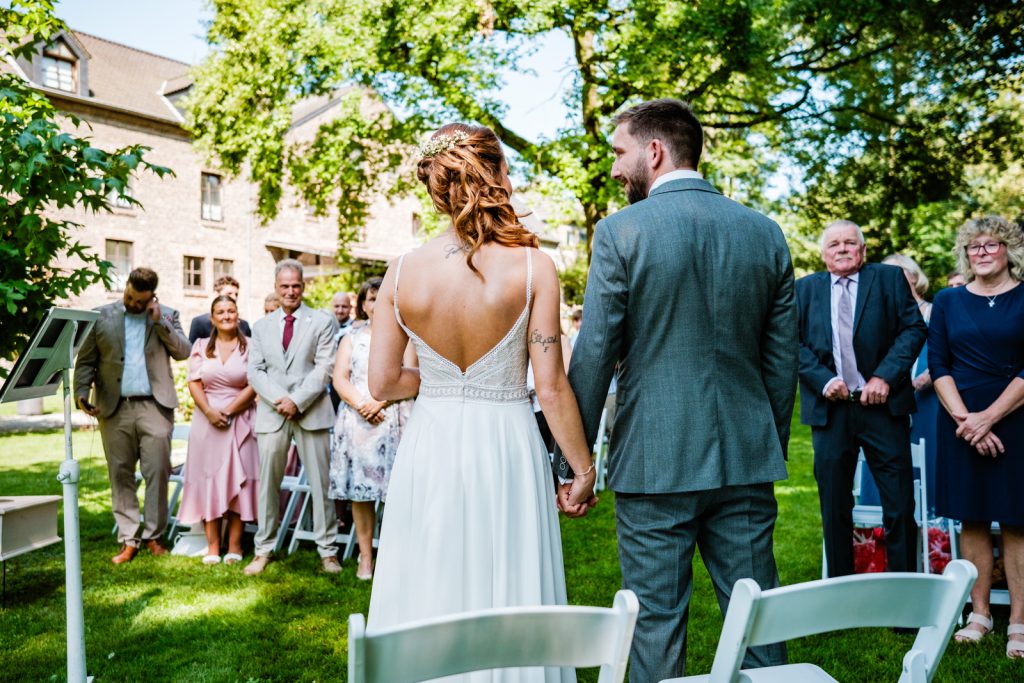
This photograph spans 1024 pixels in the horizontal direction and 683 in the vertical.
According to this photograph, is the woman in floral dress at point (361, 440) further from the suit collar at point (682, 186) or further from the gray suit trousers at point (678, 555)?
the suit collar at point (682, 186)

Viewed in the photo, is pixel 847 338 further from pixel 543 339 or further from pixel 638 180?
pixel 543 339

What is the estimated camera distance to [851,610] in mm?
1718

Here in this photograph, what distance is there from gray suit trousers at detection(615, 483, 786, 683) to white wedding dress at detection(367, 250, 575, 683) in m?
0.34

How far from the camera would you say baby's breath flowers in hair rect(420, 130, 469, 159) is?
2674 mm

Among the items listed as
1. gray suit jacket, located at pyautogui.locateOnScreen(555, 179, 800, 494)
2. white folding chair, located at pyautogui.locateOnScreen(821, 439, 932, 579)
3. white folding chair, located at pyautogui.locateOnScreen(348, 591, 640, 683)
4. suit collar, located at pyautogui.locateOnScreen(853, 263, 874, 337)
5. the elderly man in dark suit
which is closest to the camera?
white folding chair, located at pyautogui.locateOnScreen(348, 591, 640, 683)

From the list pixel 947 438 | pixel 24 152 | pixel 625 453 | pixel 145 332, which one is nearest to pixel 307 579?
pixel 145 332

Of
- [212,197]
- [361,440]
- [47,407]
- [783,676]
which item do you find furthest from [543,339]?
[212,197]

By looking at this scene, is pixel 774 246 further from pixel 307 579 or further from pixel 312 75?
pixel 312 75

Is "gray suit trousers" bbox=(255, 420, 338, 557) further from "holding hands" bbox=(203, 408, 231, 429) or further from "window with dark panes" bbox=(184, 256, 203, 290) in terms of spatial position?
"window with dark panes" bbox=(184, 256, 203, 290)

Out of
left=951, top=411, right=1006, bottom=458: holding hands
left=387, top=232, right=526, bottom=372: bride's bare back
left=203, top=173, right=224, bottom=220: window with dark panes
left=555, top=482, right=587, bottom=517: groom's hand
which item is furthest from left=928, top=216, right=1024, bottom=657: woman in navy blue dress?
left=203, top=173, right=224, bottom=220: window with dark panes

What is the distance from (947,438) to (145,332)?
5875mm

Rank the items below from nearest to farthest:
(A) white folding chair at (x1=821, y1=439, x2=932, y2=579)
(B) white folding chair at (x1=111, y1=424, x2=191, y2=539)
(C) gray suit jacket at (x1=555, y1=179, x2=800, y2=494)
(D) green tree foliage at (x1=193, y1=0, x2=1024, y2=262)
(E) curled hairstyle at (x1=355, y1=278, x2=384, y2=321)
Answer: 1. (C) gray suit jacket at (x1=555, y1=179, x2=800, y2=494)
2. (A) white folding chair at (x1=821, y1=439, x2=932, y2=579)
3. (E) curled hairstyle at (x1=355, y1=278, x2=384, y2=321)
4. (B) white folding chair at (x1=111, y1=424, x2=191, y2=539)
5. (D) green tree foliage at (x1=193, y1=0, x2=1024, y2=262)

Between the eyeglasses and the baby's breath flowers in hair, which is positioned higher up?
the baby's breath flowers in hair

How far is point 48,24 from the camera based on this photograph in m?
4.78
